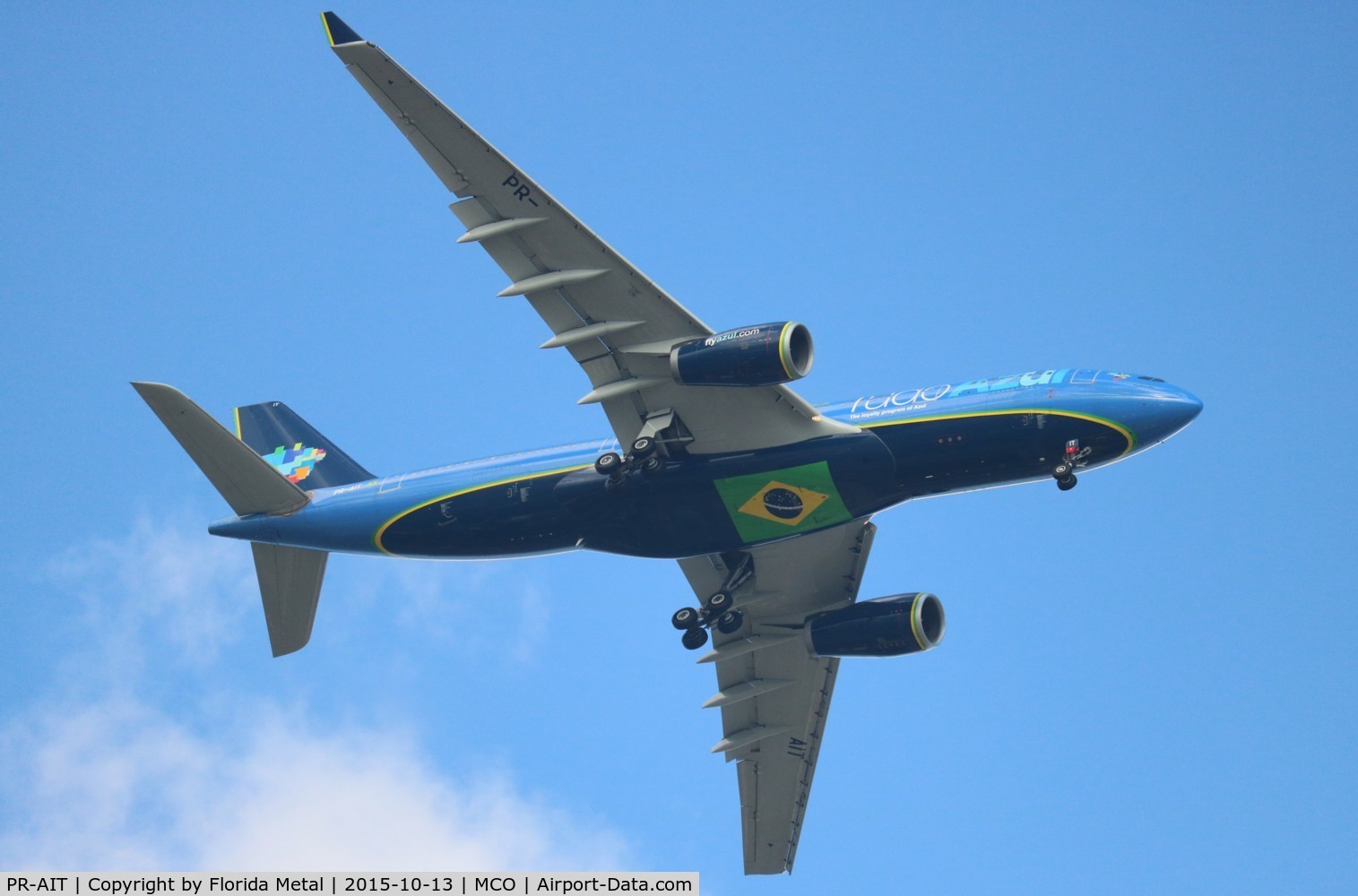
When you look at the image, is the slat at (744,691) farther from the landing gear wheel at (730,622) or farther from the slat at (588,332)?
the slat at (588,332)

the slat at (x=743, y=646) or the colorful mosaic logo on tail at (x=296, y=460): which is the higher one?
the colorful mosaic logo on tail at (x=296, y=460)

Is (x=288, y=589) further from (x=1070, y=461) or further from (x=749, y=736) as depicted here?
(x=1070, y=461)

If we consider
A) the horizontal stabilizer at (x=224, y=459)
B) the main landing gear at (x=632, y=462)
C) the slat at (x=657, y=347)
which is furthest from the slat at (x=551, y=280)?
the horizontal stabilizer at (x=224, y=459)

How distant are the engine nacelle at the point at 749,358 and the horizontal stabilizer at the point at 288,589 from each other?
1447 cm

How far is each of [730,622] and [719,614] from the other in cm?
79

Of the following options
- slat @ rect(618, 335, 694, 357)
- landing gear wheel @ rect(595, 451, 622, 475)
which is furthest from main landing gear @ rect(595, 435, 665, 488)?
slat @ rect(618, 335, 694, 357)

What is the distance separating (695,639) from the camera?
44.4m

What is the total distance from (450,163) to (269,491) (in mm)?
12156

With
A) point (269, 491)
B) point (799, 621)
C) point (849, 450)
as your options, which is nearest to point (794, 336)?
point (849, 450)

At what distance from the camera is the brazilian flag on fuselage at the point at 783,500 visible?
134 ft

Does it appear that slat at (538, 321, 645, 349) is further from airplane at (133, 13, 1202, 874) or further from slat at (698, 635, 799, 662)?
slat at (698, 635, 799, 662)

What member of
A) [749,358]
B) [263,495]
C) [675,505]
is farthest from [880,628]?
[263,495]

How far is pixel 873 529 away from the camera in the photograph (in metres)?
45.5

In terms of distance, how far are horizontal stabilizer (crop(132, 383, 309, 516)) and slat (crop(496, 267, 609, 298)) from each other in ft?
30.6
